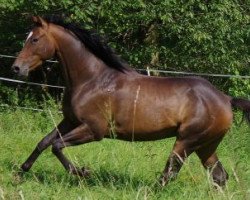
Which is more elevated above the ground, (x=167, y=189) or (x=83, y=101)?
(x=83, y=101)

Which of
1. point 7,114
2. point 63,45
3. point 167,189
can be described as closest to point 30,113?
point 7,114

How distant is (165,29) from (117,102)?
7.18 metres

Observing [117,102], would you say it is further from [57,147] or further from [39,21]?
[39,21]

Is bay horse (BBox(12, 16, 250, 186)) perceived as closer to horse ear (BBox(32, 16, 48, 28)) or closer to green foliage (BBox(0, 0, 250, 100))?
horse ear (BBox(32, 16, 48, 28))

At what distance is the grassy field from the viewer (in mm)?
4844

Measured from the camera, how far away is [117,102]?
21.2 feet

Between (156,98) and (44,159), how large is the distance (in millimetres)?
1999

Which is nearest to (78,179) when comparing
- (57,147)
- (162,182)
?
(57,147)

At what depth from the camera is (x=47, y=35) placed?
6695 millimetres

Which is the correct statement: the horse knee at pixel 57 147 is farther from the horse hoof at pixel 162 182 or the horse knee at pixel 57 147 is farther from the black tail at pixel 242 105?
the black tail at pixel 242 105

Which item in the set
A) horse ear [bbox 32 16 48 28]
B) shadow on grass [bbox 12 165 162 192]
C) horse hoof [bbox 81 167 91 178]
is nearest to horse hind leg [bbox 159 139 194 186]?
shadow on grass [bbox 12 165 162 192]

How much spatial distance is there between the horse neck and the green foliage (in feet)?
18.2

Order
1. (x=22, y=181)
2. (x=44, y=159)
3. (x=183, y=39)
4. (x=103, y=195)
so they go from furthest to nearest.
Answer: (x=183, y=39), (x=44, y=159), (x=22, y=181), (x=103, y=195)

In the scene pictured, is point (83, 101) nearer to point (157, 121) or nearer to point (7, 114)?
point (157, 121)
